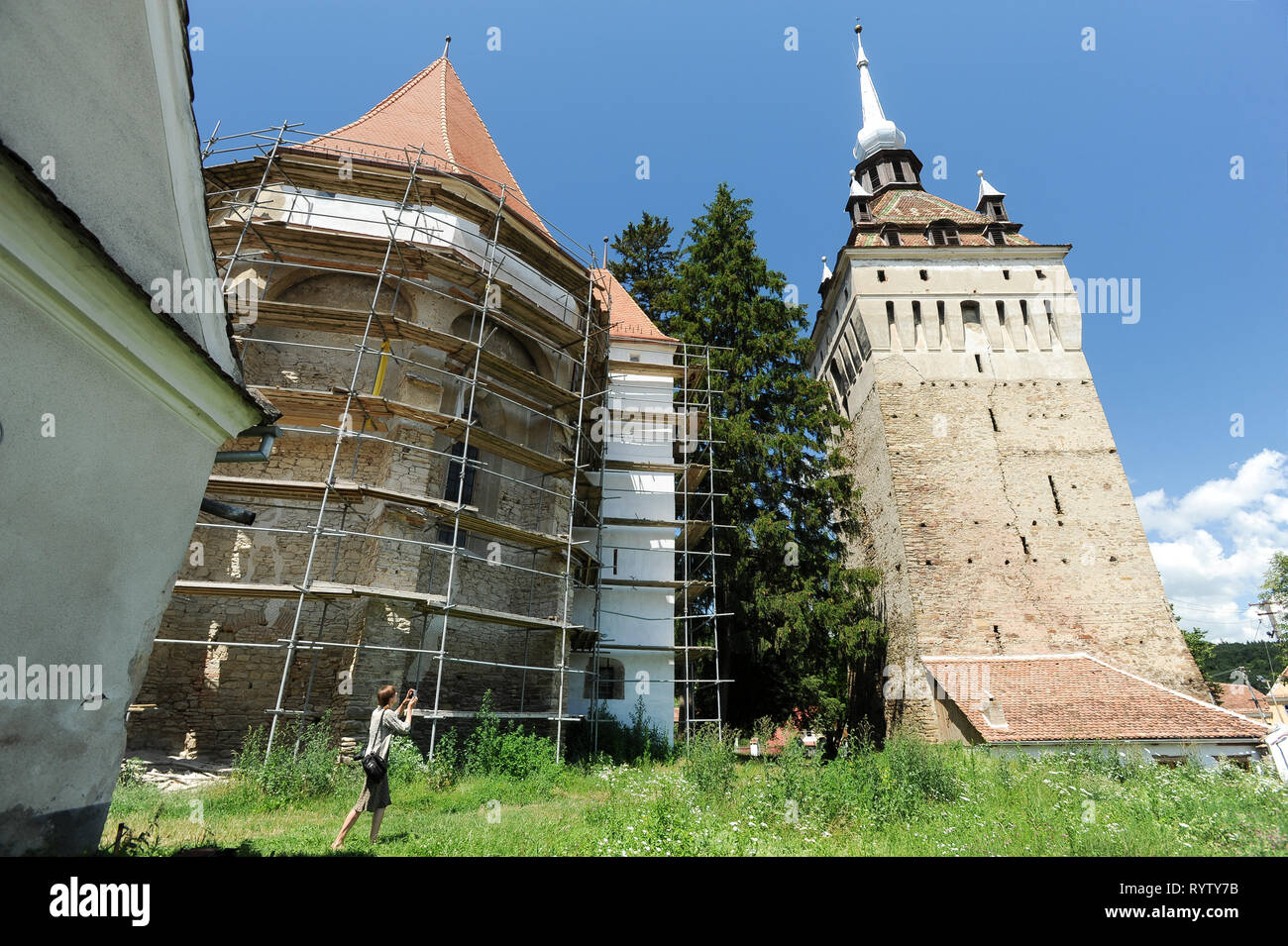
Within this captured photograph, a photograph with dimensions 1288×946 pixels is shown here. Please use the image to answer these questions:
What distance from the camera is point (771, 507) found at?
17.0 metres

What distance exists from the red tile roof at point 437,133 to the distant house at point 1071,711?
14890 millimetres

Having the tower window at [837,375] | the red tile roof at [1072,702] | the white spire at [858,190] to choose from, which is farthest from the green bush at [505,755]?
the white spire at [858,190]

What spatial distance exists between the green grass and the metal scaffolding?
1.91m

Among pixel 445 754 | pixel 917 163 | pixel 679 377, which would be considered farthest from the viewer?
pixel 917 163

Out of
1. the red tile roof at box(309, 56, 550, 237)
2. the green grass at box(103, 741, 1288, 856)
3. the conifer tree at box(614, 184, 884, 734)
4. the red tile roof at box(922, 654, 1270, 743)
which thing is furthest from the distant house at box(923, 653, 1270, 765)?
the red tile roof at box(309, 56, 550, 237)

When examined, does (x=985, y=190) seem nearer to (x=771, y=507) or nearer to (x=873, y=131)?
(x=873, y=131)

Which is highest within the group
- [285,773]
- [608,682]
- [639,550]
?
[639,550]

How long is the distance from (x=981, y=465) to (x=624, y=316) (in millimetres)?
12266

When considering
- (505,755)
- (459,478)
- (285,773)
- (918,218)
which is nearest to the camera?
(285,773)

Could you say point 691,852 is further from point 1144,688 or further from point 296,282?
point 1144,688

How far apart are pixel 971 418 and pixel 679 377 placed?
32.7 feet

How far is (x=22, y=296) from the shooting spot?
9.66ft

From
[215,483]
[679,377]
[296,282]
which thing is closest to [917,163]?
[679,377]

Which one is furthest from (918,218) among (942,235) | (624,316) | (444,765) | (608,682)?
(444,765)
